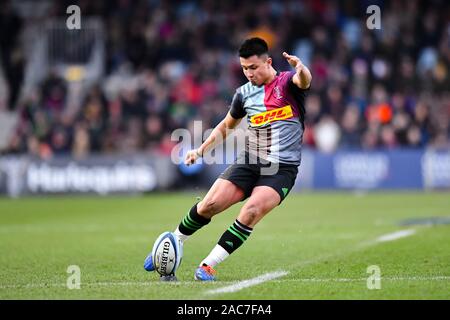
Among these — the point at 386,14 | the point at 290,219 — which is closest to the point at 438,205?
the point at 290,219

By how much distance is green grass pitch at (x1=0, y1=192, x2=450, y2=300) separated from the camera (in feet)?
25.0

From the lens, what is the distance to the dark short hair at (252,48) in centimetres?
841

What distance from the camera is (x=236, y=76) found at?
25.0 meters

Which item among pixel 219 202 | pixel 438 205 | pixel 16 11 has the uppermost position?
pixel 16 11

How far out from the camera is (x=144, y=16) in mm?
28344

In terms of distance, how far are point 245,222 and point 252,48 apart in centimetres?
157

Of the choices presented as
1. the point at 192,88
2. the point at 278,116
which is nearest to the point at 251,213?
the point at 278,116

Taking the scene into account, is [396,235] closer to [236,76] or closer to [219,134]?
[219,134]

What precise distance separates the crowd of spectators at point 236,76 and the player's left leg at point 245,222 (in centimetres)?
1506

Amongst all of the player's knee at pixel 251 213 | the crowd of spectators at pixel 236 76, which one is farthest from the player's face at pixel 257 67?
the crowd of spectators at pixel 236 76

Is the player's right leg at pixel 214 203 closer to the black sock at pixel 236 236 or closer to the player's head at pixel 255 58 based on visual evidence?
the black sock at pixel 236 236

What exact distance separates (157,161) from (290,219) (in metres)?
7.79

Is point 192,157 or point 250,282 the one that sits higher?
point 192,157

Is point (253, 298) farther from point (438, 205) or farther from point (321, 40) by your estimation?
point (321, 40)
